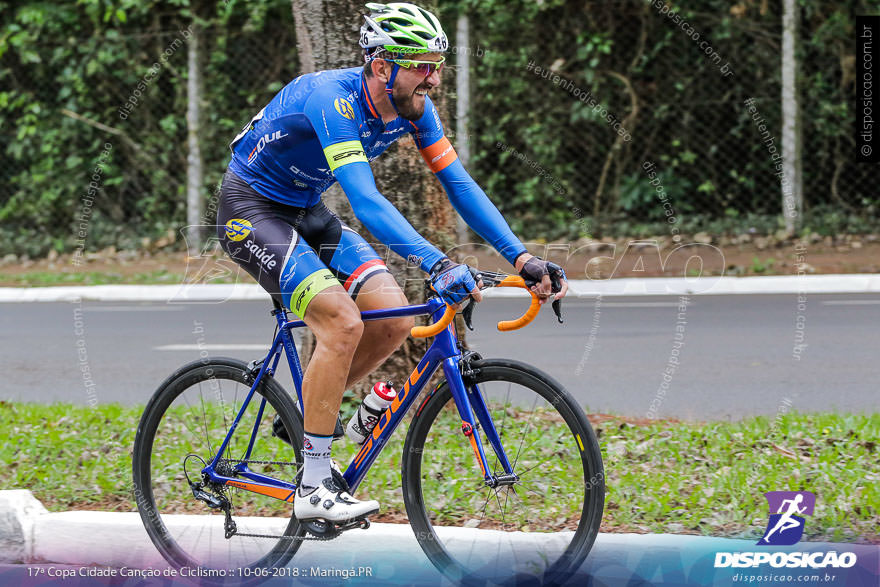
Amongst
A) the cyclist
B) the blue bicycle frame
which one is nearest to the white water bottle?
the blue bicycle frame

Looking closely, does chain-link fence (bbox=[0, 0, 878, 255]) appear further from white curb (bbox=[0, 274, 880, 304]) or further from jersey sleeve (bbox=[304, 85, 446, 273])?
jersey sleeve (bbox=[304, 85, 446, 273])

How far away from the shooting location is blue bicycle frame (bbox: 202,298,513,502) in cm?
358

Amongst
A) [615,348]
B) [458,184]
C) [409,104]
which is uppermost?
[409,104]

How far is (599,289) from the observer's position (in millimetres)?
11320

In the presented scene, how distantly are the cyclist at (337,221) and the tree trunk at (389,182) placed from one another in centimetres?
127

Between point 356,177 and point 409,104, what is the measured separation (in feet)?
1.16

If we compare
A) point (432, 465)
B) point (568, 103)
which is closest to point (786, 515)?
point (432, 465)

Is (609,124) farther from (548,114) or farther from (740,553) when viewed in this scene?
Result: (740,553)

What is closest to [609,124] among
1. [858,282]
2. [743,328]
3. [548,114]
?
[548,114]

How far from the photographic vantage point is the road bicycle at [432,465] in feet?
11.6

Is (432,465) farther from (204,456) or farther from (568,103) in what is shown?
(568,103)

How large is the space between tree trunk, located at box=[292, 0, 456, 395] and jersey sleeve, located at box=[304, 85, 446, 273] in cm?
164

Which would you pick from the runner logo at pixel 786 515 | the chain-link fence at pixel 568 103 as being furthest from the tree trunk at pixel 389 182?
the chain-link fence at pixel 568 103

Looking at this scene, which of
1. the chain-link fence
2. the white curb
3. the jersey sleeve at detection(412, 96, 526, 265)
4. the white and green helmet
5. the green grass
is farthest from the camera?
the chain-link fence
